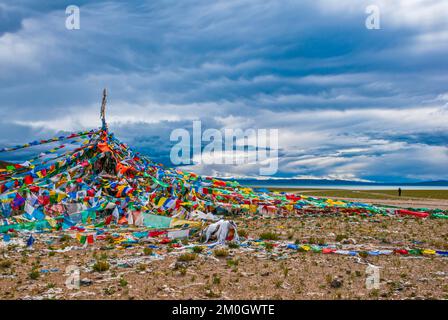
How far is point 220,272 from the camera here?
35.7ft

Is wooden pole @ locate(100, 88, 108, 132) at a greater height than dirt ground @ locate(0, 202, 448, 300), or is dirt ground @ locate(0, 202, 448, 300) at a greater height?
wooden pole @ locate(100, 88, 108, 132)

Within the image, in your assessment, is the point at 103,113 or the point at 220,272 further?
the point at 103,113

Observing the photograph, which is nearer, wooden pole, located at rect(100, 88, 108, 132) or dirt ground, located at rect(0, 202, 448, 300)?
dirt ground, located at rect(0, 202, 448, 300)

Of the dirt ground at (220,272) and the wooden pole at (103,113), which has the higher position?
the wooden pole at (103,113)

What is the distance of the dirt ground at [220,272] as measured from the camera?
30.1ft

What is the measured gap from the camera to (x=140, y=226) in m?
19.9

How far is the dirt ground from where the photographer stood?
9.18m

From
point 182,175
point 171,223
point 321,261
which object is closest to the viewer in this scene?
point 321,261

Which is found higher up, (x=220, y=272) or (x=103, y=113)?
(x=103, y=113)

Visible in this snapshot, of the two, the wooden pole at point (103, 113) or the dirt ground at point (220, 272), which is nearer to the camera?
the dirt ground at point (220, 272)

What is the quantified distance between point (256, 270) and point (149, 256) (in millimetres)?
3939
